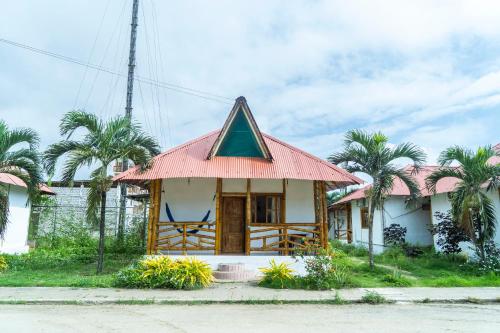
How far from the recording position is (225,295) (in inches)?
357

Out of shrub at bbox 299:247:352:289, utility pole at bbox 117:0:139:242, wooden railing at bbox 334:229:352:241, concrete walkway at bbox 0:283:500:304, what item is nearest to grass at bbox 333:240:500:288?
shrub at bbox 299:247:352:289

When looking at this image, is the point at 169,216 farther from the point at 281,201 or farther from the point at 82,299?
the point at 82,299

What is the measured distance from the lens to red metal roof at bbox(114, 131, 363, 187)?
1261cm

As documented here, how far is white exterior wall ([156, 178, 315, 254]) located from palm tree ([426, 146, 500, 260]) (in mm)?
4806

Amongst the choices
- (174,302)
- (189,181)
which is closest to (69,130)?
(189,181)

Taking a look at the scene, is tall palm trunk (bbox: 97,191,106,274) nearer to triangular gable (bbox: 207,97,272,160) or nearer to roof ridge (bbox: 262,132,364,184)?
triangular gable (bbox: 207,97,272,160)

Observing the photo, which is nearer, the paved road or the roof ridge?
the paved road

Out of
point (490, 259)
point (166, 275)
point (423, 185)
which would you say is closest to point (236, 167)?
point (166, 275)

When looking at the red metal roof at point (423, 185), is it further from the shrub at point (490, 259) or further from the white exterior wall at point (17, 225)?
the white exterior wall at point (17, 225)

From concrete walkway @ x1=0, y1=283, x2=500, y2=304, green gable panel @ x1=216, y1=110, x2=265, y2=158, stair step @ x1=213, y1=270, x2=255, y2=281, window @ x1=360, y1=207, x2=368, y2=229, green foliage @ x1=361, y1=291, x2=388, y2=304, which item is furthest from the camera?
window @ x1=360, y1=207, x2=368, y2=229

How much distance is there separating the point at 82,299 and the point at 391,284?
7.87 meters

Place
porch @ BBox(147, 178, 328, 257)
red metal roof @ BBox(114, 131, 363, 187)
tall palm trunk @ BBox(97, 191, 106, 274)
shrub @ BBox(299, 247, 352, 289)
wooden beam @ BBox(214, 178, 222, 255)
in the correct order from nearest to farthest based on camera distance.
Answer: shrub @ BBox(299, 247, 352, 289), tall palm trunk @ BBox(97, 191, 106, 274), red metal roof @ BBox(114, 131, 363, 187), wooden beam @ BBox(214, 178, 222, 255), porch @ BBox(147, 178, 328, 257)

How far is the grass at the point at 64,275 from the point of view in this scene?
10047mm

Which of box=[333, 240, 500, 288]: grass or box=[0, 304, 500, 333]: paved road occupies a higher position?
box=[333, 240, 500, 288]: grass
